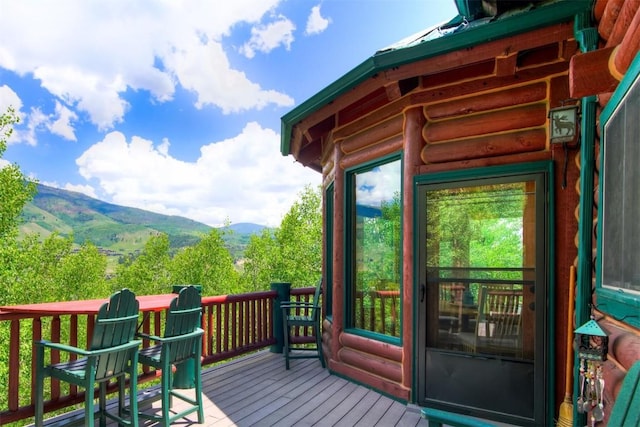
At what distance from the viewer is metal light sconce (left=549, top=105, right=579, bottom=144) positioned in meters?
2.34

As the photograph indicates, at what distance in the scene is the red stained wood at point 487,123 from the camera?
2705 millimetres

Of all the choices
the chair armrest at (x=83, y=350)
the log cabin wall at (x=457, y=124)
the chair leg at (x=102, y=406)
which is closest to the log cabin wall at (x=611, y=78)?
the log cabin wall at (x=457, y=124)

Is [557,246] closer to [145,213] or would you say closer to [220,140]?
[220,140]

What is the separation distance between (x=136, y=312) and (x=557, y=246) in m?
2.94

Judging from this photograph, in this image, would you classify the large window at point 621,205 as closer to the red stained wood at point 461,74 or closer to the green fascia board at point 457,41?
the green fascia board at point 457,41

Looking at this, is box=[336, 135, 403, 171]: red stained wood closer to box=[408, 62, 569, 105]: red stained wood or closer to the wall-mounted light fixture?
box=[408, 62, 569, 105]: red stained wood

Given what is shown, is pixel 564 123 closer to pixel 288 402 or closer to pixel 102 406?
pixel 288 402

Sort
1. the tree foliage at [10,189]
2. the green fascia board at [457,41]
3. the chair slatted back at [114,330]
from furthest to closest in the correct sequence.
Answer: the tree foliage at [10,189]
the chair slatted back at [114,330]
the green fascia board at [457,41]

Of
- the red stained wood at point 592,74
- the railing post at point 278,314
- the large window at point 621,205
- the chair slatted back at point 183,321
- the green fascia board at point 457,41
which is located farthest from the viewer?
the railing post at point 278,314

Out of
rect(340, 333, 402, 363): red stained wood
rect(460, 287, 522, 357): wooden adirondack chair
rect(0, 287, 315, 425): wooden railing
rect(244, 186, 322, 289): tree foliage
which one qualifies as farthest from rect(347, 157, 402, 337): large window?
rect(244, 186, 322, 289): tree foliage

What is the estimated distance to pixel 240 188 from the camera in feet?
501

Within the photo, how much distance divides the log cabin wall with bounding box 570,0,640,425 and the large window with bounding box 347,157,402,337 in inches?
64.6

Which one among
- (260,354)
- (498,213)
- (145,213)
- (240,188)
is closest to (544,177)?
(498,213)

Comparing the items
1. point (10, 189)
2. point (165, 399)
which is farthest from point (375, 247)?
point (10, 189)
